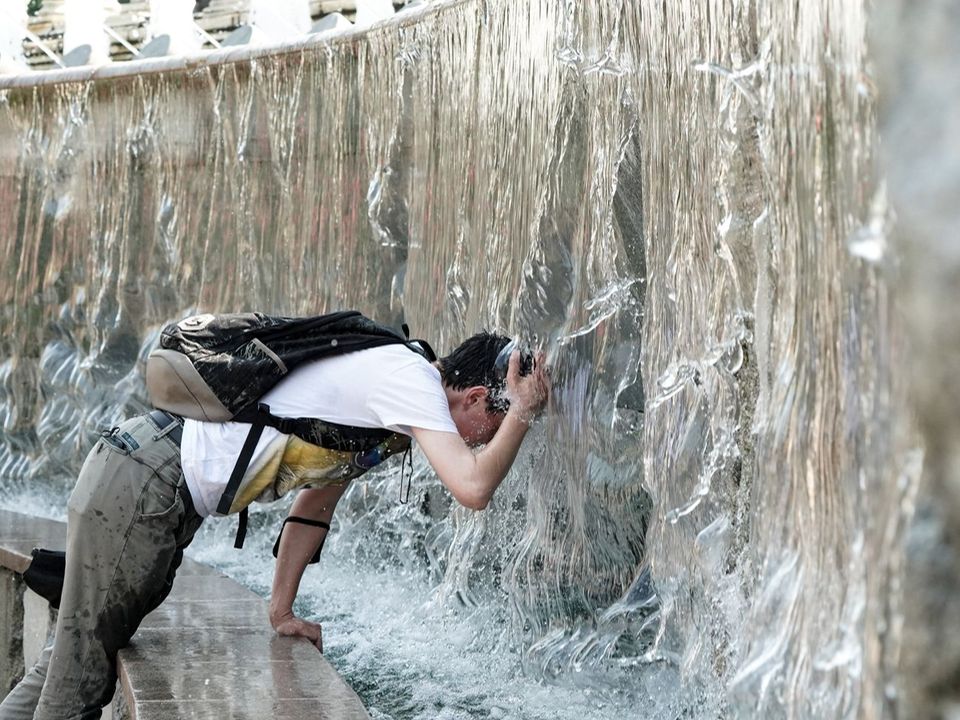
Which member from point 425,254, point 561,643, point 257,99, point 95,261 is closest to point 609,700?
point 561,643

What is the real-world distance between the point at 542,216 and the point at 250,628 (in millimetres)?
1659

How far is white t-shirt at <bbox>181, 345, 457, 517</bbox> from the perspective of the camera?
341 cm

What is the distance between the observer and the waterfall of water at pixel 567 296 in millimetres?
2373

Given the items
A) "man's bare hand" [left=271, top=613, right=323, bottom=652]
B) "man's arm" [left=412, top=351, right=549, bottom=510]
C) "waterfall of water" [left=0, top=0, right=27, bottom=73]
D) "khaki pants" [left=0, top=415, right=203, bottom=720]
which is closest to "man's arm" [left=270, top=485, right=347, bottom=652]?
"man's bare hand" [left=271, top=613, right=323, bottom=652]

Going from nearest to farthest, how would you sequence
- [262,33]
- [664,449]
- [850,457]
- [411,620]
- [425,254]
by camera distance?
[850,457] < [664,449] < [411,620] < [425,254] < [262,33]

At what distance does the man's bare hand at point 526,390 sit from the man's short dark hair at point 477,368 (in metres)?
0.05

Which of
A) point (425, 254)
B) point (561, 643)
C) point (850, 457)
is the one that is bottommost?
point (561, 643)

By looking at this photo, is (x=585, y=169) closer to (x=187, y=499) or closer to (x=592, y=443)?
(x=592, y=443)

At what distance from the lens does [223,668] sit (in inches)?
150

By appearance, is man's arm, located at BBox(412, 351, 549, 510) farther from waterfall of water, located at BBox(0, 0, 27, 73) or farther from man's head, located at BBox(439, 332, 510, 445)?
waterfall of water, located at BBox(0, 0, 27, 73)

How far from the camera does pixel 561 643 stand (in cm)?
473

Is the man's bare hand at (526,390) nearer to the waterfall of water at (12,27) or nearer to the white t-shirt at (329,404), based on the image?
the white t-shirt at (329,404)

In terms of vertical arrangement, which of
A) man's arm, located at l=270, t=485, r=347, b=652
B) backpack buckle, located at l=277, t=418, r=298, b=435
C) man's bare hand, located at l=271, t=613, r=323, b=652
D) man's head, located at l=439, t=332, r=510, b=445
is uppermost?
man's head, located at l=439, t=332, r=510, b=445

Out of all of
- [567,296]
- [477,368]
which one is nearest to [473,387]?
[477,368]
